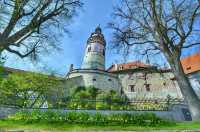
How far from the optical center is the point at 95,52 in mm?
65500

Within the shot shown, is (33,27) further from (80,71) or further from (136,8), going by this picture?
(80,71)

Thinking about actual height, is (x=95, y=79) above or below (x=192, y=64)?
below

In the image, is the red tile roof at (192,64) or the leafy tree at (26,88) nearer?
the leafy tree at (26,88)

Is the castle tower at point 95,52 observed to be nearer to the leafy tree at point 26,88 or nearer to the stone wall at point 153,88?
the stone wall at point 153,88

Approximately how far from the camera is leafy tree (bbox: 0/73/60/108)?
27712 mm

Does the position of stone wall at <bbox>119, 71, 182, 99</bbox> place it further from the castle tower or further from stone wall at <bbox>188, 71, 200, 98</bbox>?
the castle tower

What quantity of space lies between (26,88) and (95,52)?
36578 millimetres

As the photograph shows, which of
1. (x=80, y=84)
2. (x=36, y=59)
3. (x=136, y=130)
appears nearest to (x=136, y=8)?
(x=36, y=59)

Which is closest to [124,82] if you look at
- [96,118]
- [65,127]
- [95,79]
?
[95,79]

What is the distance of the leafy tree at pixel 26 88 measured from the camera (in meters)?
27.7

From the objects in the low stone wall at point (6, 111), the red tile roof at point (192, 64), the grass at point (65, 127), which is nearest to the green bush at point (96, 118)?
the grass at point (65, 127)

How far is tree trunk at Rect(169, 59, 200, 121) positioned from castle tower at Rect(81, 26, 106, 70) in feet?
157

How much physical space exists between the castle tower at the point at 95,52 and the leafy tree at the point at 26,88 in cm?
3134

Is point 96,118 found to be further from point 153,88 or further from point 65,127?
point 153,88
